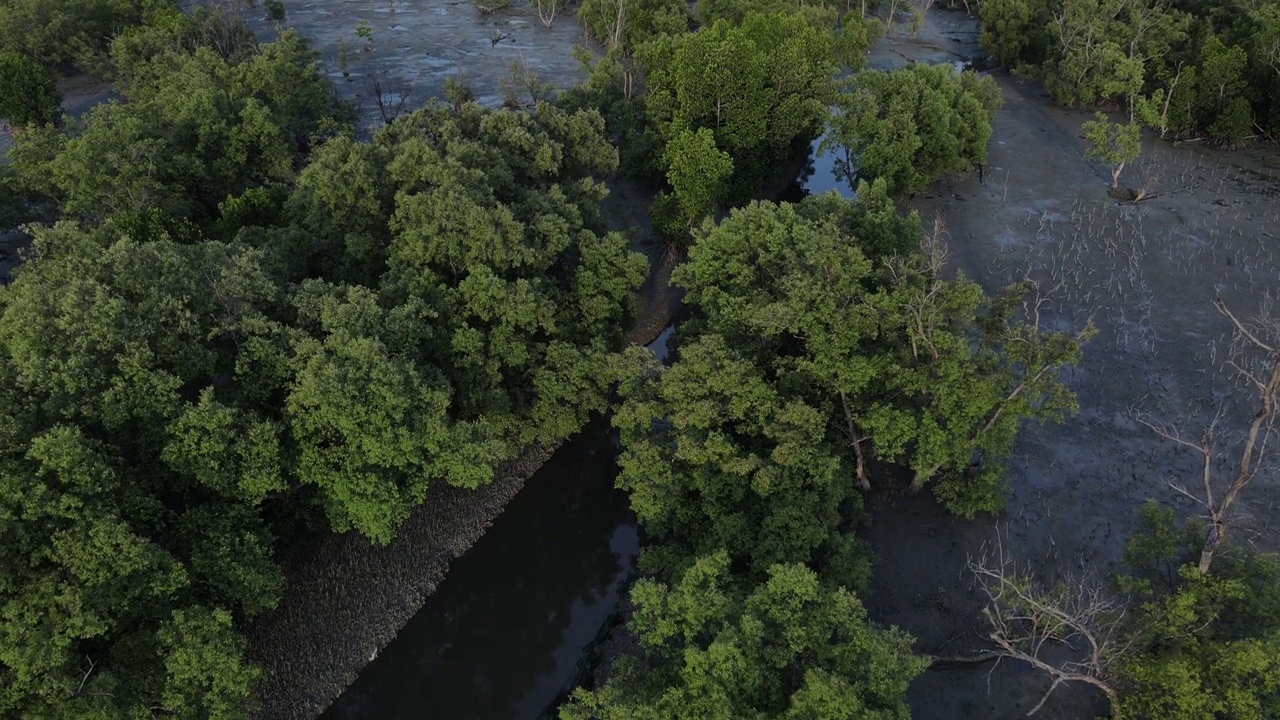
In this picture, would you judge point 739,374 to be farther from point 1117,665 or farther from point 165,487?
point 165,487

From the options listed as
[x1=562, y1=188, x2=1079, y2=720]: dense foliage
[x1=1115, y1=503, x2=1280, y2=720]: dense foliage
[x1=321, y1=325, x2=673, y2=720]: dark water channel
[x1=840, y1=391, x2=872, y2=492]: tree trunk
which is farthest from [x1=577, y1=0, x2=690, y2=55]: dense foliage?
[x1=1115, y1=503, x2=1280, y2=720]: dense foliage

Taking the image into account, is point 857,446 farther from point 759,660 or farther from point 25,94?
point 25,94

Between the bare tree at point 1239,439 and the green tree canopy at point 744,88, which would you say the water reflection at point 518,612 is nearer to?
the bare tree at point 1239,439

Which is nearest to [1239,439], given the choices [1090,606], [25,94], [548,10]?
[1090,606]

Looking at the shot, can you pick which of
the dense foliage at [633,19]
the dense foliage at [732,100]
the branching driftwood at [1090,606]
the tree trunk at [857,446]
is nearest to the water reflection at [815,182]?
the dense foliage at [732,100]

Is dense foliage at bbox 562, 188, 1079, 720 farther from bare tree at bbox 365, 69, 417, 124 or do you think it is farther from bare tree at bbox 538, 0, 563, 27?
bare tree at bbox 538, 0, 563, 27
